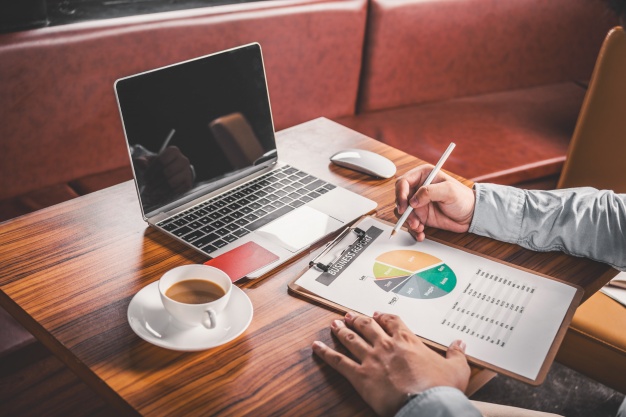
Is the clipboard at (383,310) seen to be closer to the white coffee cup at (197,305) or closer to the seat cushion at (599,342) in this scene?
the white coffee cup at (197,305)

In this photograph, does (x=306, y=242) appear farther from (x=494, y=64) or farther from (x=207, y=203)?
(x=494, y=64)

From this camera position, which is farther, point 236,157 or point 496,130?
point 496,130

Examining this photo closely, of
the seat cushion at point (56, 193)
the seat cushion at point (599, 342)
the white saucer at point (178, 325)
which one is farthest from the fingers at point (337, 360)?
the seat cushion at point (56, 193)

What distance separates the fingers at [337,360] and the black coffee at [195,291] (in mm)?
157

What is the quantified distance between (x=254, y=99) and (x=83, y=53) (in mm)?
687

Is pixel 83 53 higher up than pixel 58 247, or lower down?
higher up

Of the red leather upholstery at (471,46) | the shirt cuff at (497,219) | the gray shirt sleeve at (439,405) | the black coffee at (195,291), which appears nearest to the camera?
the gray shirt sleeve at (439,405)

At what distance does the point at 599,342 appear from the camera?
143 centimetres

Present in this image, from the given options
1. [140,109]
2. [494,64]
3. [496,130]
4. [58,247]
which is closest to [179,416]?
[58,247]

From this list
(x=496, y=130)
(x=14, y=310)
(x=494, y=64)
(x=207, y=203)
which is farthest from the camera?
(x=494, y=64)

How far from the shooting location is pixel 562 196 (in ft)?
4.08

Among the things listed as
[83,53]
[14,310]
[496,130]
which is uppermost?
[83,53]

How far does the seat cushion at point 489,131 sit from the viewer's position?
218 cm

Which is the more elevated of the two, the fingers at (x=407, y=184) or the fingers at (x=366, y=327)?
the fingers at (x=407, y=184)
